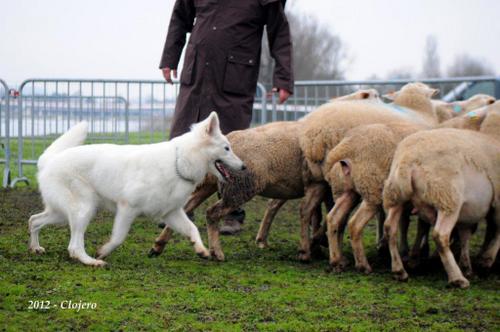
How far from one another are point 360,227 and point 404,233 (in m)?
0.93

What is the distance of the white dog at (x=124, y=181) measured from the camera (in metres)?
7.14

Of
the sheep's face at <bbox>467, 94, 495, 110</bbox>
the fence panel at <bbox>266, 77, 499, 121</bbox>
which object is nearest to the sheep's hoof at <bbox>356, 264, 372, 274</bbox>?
the sheep's face at <bbox>467, 94, 495, 110</bbox>

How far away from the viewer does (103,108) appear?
43.8 ft

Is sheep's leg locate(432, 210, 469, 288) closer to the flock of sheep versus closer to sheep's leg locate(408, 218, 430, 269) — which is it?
the flock of sheep

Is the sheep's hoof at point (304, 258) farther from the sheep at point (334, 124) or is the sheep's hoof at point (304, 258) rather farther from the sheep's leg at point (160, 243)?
the sheep's leg at point (160, 243)

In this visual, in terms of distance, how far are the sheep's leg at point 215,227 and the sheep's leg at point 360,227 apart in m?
1.18

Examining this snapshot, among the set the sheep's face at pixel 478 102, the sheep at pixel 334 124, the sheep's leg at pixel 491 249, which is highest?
the sheep's face at pixel 478 102

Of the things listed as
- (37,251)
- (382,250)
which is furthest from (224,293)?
(382,250)

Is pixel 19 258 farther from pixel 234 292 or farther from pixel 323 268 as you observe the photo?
pixel 323 268

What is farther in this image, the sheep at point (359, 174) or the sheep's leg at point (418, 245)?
the sheep's leg at point (418, 245)

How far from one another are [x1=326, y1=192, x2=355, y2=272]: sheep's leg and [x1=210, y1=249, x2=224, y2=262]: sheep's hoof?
3.16 ft

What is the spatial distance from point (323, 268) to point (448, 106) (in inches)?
119

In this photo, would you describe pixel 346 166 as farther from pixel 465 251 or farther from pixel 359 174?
pixel 465 251

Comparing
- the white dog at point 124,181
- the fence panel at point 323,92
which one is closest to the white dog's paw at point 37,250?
the white dog at point 124,181
